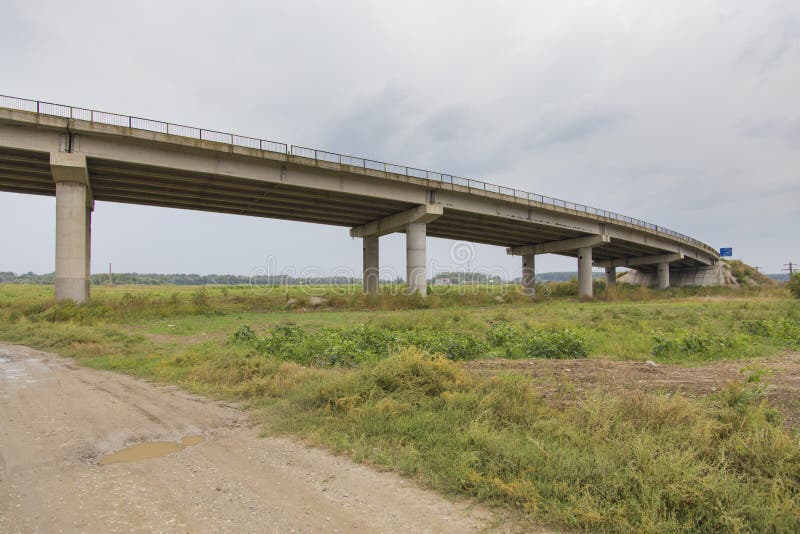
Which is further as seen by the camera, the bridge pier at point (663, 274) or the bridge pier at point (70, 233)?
the bridge pier at point (663, 274)

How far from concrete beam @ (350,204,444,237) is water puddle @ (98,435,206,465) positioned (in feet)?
92.4

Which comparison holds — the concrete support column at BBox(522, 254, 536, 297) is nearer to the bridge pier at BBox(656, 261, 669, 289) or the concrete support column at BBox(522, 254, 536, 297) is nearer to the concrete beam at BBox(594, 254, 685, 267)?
the concrete beam at BBox(594, 254, 685, 267)

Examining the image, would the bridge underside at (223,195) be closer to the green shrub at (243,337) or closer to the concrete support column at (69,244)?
the concrete support column at (69,244)

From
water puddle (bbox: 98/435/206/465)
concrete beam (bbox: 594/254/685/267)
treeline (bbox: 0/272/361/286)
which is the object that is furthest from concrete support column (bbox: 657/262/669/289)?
treeline (bbox: 0/272/361/286)

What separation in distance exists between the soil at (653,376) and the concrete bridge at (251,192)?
2164 centimetres

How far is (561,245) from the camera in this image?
49906mm

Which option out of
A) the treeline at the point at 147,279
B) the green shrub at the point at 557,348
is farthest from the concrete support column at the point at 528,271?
the treeline at the point at 147,279

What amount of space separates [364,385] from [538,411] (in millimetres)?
2520

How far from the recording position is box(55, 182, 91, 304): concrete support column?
2144cm

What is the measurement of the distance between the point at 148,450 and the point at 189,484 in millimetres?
1290

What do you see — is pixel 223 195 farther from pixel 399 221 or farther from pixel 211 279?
pixel 211 279

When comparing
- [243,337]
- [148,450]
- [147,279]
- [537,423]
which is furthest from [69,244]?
[147,279]

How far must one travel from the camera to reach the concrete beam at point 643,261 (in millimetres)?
59125

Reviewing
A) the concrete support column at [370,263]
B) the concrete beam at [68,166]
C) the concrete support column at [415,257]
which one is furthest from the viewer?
the concrete support column at [370,263]
